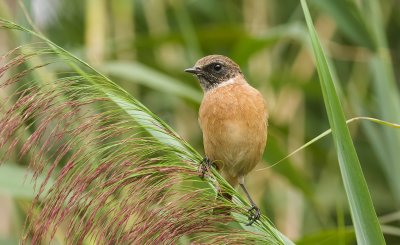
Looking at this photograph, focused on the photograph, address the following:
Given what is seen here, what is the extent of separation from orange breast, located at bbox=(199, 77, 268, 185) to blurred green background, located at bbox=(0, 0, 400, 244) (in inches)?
7.0

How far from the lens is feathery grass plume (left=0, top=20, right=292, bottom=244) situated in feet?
5.57

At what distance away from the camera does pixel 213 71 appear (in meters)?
3.52

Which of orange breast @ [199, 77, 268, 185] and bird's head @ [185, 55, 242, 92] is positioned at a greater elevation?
bird's head @ [185, 55, 242, 92]

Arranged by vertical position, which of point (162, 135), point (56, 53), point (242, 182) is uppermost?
point (56, 53)

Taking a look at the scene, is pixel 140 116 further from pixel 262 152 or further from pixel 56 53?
pixel 262 152

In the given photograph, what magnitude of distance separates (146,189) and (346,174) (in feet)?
1.72

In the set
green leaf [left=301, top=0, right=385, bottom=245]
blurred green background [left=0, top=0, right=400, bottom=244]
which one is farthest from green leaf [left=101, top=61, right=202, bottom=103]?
green leaf [left=301, top=0, right=385, bottom=245]

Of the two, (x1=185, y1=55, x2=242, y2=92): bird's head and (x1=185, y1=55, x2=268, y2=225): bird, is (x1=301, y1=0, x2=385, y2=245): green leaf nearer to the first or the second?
(x1=185, y1=55, x2=268, y2=225): bird

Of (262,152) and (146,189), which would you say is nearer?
(146,189)

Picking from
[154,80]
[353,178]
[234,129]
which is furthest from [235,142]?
[353,178]

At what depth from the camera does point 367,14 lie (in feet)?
11.1

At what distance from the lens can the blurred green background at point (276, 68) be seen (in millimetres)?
3348

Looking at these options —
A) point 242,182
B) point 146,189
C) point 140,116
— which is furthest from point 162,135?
point 242,182

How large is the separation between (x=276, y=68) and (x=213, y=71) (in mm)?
1654
